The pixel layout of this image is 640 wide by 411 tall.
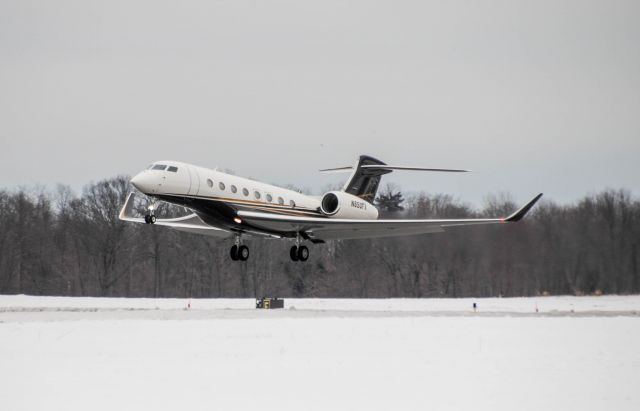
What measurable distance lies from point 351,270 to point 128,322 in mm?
28005

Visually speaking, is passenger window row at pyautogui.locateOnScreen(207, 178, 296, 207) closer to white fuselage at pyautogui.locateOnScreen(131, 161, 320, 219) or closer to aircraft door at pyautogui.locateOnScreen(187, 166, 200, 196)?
white fuselage at pyautogui.locateOnScreen(131, 161, 320, 219)

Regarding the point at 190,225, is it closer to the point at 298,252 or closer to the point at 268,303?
the point at 298,252

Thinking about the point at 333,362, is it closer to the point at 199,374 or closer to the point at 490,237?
the point at 199,374

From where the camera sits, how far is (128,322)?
2728cm

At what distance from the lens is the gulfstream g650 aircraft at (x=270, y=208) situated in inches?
926

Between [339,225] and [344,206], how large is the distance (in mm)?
1862

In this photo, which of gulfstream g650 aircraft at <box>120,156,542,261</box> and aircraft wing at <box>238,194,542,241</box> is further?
aircraft wing at <box>238,194,542,241</box>

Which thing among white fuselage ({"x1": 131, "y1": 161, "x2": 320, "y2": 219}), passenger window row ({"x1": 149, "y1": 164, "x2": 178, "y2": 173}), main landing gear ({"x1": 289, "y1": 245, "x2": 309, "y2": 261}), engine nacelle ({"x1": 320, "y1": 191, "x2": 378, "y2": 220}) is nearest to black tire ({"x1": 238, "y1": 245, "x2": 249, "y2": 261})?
white fuselage ({"x1": 131, "y1": 161, "x2": 320, "y2": 219})

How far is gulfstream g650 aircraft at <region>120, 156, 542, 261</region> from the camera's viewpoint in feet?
77.2

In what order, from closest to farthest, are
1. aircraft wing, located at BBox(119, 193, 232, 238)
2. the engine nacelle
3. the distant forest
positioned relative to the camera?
aircraft wing, located at BBox(119, 193, 232, 238) < the engine nacelle < the distant forest

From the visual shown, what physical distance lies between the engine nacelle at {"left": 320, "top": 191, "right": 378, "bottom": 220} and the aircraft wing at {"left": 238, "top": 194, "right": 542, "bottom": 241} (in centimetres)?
75

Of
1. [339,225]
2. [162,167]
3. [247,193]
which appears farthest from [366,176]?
[162,167]

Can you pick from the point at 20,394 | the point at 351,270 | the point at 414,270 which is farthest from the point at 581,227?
the point at 20,394

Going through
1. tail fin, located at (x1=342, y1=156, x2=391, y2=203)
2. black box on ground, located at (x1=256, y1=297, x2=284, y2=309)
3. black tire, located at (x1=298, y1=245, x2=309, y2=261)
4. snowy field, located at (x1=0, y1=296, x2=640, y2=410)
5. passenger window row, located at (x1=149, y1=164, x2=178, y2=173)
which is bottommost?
snowy field, located at (x1=0, y1=296, x2=640, y2=410)
